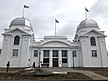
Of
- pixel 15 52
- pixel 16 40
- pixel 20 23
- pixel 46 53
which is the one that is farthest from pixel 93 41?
pixel 20 23

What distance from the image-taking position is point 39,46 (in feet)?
133

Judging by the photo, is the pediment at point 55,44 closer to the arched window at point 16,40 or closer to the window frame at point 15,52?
the arched window at point 16,40

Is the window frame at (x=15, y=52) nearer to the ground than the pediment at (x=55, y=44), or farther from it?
nearer to the ground

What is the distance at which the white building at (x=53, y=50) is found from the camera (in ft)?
127

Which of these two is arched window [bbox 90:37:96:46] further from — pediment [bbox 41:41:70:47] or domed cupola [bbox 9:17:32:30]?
domed cupola [bbox 9:17:32:30]

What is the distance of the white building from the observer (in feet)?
127

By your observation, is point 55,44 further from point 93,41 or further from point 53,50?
point 93,41

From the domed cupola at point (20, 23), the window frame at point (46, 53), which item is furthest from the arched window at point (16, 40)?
the window frame at point (46, 53)

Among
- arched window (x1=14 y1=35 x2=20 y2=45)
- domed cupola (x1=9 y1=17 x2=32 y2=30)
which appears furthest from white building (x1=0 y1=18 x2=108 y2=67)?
domed cupola (x1=9 y1=17 x2=32 y2=30)

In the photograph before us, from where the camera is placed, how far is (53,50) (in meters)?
40.9

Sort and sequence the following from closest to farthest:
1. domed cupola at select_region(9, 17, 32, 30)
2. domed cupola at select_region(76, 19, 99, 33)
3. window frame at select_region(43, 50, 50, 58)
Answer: window frame at select_region(43, 50, 50, 58)
domed cupola at select_region(9, 17, 32, 30)
domed cupola at select_region(76, 19, 99, 33)

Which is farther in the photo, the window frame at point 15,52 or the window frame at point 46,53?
the window frame at point 46,53

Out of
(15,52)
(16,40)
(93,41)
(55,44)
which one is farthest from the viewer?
(93,41)

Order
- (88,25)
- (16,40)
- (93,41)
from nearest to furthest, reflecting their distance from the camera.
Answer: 1. (16,40)
2. (93,41)
3. (88,25)
